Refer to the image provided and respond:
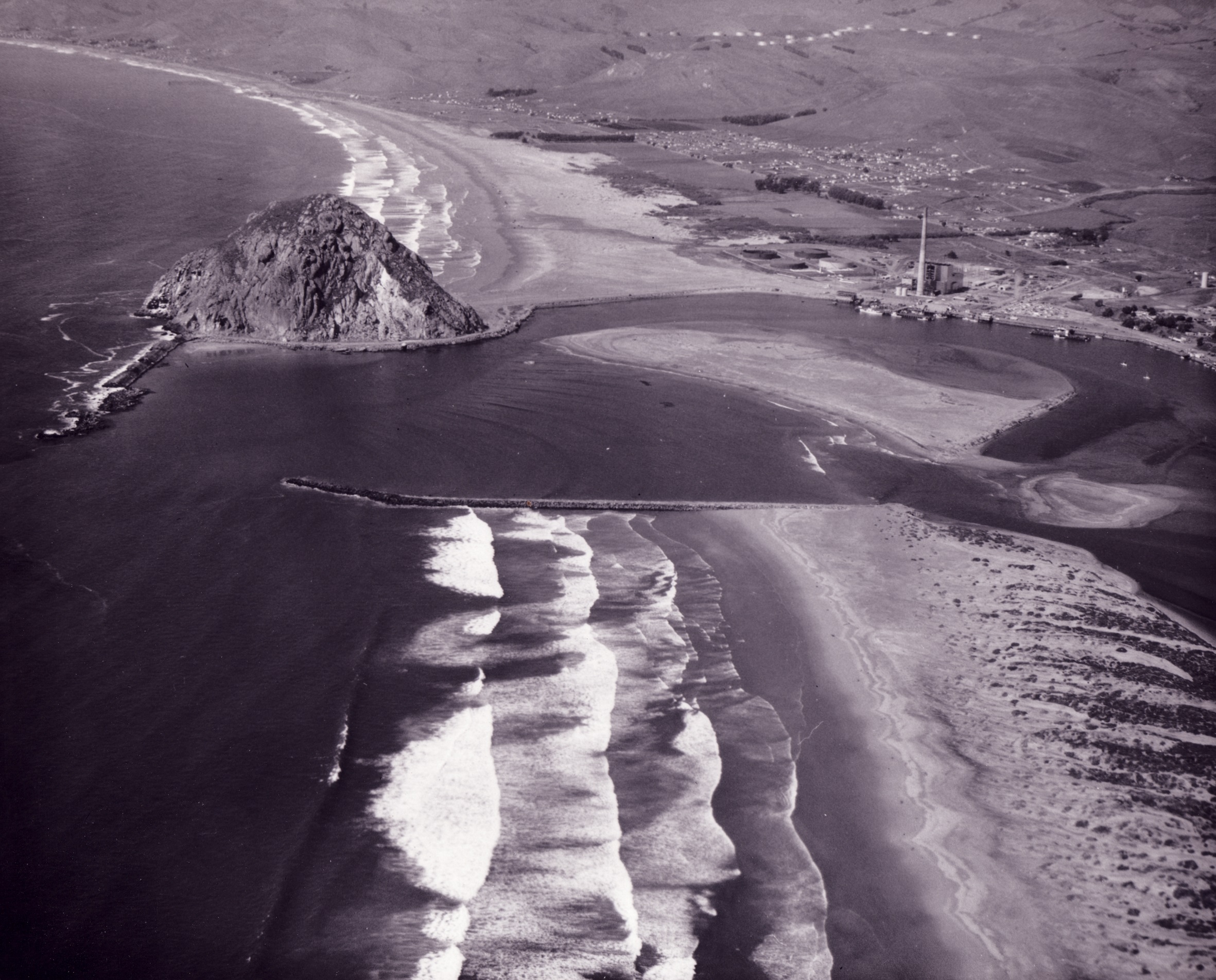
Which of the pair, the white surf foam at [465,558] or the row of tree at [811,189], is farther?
the row of tree at [811,189]

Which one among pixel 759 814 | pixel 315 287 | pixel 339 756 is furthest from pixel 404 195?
pixel 759 814

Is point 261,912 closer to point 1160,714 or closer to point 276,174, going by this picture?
point 1160,714

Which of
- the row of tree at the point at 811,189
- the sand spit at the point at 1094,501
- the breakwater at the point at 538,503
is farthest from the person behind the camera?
the row of tree at the point at 811,189

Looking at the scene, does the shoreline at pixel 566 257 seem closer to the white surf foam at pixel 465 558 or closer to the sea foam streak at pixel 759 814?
the white surf foam at pixel 465 558

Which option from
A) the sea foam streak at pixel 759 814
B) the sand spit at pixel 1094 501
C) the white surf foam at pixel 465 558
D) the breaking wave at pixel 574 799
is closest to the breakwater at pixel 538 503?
the white surf foam at pixel 465 558

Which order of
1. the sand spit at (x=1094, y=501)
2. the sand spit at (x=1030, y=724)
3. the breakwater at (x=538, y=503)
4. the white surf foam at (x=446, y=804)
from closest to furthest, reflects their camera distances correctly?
the sand spit at (x=1030, y=724)
the white surf foam at (x=446, y=804)
the breakwater at (x=538, y=503)
the sand spit at (x=1094, y=501)

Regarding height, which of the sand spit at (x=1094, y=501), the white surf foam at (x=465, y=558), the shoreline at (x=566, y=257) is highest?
the shoreline at (x=566, y=257)

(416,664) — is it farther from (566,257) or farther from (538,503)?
(566,257)
